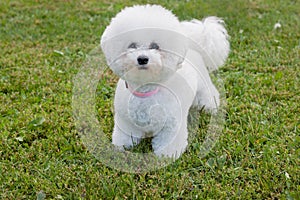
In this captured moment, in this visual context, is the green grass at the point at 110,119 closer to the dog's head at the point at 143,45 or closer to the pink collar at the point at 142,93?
the pink collar at the point at 142,93

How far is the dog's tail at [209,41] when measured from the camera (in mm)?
2885

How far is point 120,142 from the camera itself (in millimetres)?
2553

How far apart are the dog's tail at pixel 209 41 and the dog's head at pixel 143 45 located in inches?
24.0

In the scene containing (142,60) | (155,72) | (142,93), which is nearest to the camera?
(142,60)

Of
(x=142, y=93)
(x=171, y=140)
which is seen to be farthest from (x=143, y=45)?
(x=171, y=140)

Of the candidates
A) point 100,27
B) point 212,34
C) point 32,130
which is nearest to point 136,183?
point 32,130

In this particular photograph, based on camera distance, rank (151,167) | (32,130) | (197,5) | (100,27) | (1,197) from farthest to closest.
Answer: (197,5), (100,27), (32,130), (151,167), (1,197)

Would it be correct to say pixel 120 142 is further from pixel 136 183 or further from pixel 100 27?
pixel 100 27

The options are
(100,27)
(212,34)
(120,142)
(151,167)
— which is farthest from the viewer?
(100,27)

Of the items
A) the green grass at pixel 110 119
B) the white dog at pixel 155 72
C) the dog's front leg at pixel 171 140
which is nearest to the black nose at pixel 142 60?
the white dog at pixel 155 72

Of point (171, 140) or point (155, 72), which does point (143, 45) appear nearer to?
point (155, 72)

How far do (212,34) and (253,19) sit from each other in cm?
213

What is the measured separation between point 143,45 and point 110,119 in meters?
0.90

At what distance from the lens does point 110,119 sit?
9.51ft
